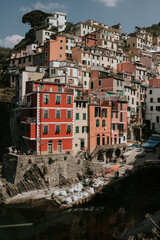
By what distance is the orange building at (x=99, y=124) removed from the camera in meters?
46.3

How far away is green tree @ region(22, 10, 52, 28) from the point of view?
10306cm

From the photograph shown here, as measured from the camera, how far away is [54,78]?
52688 millimetres

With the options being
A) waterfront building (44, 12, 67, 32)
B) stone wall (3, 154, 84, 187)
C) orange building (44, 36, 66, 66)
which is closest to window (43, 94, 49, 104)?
stone wall (3, 154, 84, 187)

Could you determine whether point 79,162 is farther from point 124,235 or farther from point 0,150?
point 0,150

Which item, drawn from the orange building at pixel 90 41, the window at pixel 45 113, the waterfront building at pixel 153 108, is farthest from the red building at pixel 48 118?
the orange building at pixel 90 41

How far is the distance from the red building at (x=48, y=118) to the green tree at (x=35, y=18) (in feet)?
232

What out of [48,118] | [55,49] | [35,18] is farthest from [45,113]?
[35,18]

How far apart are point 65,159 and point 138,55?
64704 millimetres

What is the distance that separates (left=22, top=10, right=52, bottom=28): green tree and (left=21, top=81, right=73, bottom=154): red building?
70.6 meters

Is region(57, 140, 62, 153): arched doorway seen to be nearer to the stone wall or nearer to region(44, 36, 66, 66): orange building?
the stone wall

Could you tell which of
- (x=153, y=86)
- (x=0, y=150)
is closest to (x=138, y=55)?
(x=153, y=86)

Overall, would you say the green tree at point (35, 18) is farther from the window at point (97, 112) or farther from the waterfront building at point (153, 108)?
the window at point (97, 112)

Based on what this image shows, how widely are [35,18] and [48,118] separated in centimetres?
7846

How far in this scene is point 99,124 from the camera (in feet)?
157
